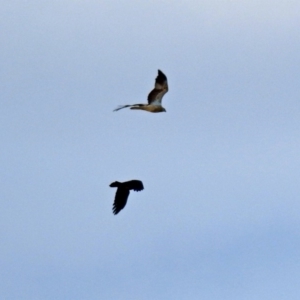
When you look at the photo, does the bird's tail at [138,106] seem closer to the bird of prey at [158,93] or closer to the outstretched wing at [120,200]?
the bird of prey at [158,93]

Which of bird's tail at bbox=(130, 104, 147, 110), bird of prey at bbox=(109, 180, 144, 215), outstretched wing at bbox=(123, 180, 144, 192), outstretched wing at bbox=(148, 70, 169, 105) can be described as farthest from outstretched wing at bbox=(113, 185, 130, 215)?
outstretched wing at bbox=(148, 70, 169, 105)

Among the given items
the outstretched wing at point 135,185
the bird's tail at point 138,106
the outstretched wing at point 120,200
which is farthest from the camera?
the outstretched wing at point 120,200

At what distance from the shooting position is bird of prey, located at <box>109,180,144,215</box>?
60.6 meters

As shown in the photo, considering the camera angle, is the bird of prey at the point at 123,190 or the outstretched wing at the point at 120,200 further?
the outstretched wing at the point at 120,200

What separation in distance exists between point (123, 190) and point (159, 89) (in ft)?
18.9

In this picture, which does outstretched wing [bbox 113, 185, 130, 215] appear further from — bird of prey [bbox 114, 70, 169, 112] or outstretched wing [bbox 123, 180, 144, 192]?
bird of prey [bbox 114, 70, 169, 112]

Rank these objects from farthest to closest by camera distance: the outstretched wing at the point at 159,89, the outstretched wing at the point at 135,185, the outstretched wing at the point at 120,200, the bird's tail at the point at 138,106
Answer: the outstretched wing at the point at 159,89, the outstretched wing at the point at 120,200, the outstretched wing at the point at 135,185, the bird's tail at the point at 138,106

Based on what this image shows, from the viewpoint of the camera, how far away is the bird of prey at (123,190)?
60625mm

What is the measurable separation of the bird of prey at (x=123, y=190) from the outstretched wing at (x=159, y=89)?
15.0ft

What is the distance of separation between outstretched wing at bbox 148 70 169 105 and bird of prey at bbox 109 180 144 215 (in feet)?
15.0

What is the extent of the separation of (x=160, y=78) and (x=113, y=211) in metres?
7.28

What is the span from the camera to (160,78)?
64562 mm

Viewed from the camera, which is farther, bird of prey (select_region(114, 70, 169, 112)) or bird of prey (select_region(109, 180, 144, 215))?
bird of prey (select_region(114, 70, 169, 112))

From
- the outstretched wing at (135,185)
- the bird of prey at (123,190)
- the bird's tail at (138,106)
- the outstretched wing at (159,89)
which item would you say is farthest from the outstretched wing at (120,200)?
the outstretched wing at (159,89)
